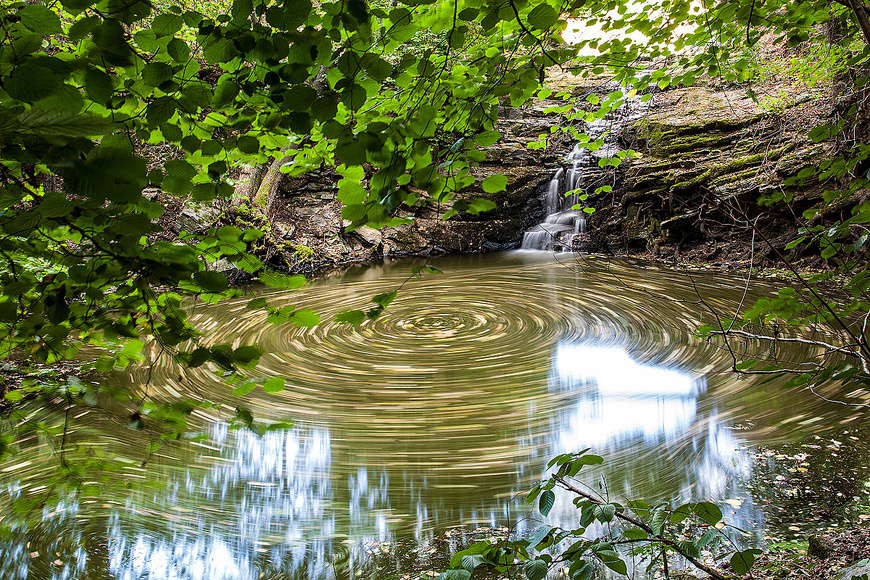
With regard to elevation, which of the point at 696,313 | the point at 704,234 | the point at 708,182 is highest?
the point at 708,182

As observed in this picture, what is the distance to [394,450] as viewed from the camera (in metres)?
3.59

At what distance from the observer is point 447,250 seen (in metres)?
12.9

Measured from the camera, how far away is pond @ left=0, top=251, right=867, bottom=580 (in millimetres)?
2580

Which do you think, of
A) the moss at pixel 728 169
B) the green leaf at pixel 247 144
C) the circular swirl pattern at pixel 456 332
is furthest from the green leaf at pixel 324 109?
the moss at pixel 728 169

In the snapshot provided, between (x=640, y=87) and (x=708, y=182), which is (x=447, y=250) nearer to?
(x=708, y=182)

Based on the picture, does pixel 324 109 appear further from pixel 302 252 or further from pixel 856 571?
pixel 302 252

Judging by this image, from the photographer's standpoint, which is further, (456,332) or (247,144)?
(456,332)

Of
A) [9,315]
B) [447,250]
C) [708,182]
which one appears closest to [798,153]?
[708,182]

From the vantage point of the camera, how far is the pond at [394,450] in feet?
8.46

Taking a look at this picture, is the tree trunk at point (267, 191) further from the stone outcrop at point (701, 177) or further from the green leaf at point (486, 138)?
the green leaf at point (486, 138)

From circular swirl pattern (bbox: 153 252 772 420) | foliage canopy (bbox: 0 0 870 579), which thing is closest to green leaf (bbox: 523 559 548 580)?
foliage canopy (bbox: 0 0 870 579)

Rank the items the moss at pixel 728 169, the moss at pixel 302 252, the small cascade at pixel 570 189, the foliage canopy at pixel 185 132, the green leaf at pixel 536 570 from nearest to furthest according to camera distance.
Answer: the foliage canopy at pixel 185 132, the green leaf at pixel 536 570, the moss at pixel 728 169, the moss at pixel 302 252, the small cascade at pixel 570 189

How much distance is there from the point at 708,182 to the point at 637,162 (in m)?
1.66

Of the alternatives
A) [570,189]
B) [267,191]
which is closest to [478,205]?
[267,191]
